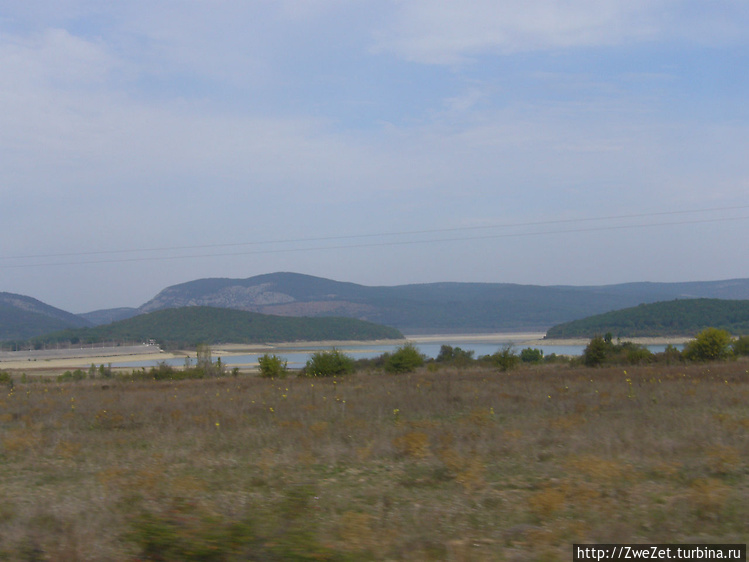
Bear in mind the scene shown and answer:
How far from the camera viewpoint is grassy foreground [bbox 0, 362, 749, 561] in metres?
5.70

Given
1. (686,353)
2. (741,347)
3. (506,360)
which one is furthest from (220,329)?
(686,353)

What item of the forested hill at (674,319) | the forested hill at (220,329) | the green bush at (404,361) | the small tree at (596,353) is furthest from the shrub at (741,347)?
the forested hill at (220,329)

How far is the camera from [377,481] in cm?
905

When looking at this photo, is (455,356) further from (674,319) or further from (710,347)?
(674,319)

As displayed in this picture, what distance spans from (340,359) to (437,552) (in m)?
33.6

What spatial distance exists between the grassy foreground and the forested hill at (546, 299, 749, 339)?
76532 millimetres

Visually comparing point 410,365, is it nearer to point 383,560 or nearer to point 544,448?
point 544,448

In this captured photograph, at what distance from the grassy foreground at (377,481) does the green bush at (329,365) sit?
20.3 metres

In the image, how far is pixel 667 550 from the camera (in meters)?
5.47

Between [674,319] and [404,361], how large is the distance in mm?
67549

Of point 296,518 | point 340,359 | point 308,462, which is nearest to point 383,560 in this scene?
point 296,518

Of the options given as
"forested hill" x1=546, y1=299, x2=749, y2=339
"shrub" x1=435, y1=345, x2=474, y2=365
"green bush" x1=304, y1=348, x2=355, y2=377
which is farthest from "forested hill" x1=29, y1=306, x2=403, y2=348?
"green bush" x1=304, y1=348, x2=355, y2=377

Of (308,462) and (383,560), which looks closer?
(383,560)

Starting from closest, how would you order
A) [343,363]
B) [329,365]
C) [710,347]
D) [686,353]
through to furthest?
[329,365] → [343,363] → [710,347] → [686,353]
